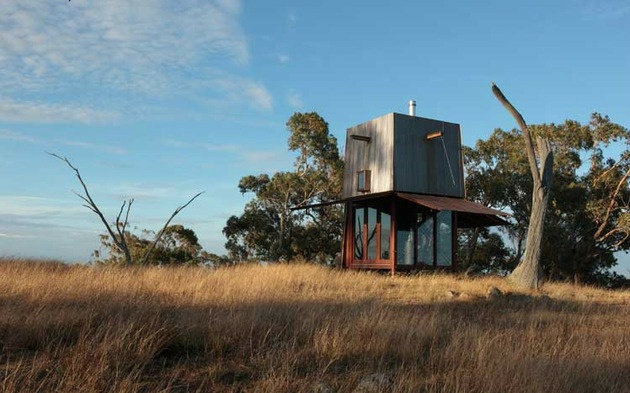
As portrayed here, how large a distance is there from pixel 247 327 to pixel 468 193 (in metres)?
24.9

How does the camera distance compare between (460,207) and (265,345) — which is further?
(460,207)

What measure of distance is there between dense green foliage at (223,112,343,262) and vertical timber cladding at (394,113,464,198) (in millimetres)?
8626

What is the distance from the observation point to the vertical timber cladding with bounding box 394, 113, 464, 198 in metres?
19.9

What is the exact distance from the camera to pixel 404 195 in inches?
756

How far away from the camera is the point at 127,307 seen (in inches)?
276

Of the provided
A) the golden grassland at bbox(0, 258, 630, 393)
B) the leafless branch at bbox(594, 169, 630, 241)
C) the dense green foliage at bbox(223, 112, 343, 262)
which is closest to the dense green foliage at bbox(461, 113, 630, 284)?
the leafless branch at bbox(594, 169, 630, 241)

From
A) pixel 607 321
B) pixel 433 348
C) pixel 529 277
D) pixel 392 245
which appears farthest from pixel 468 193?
pixel 433 348

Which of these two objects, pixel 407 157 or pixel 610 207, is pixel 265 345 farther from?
pixel 610 207

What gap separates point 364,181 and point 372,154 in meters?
1.06

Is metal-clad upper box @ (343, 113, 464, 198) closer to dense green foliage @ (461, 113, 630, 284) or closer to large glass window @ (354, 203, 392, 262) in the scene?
large glass window @ (354, 203, 392, 262)

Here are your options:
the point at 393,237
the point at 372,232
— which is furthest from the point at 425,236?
the point at 372,232

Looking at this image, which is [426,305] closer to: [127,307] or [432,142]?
[127,307]

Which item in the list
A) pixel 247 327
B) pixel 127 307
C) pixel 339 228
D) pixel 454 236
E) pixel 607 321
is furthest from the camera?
pixel 339 228

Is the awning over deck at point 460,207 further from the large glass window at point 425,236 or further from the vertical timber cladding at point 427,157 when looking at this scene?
the large glass window at point 425,236
